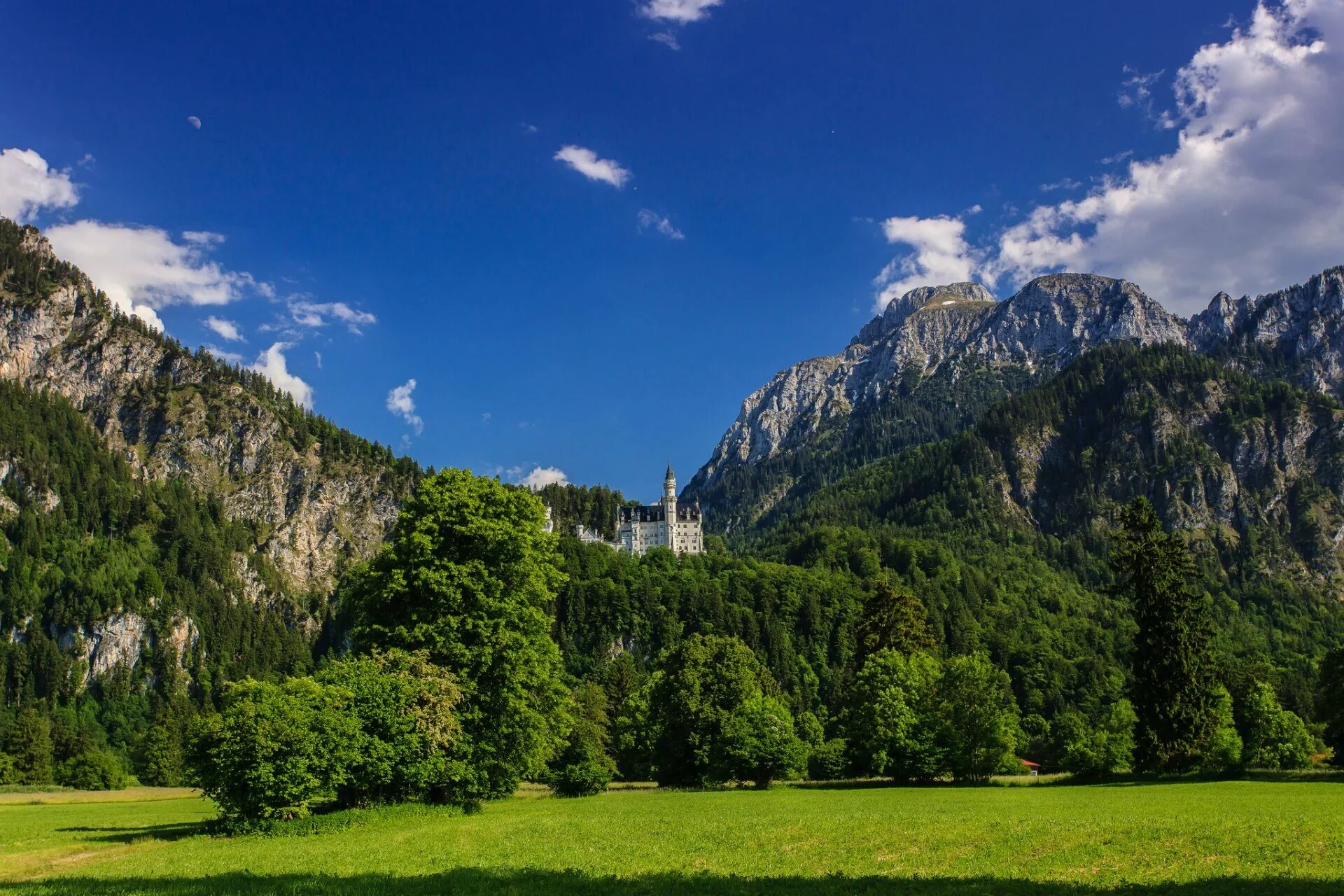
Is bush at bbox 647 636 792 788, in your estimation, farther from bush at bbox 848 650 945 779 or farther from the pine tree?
the pine tree

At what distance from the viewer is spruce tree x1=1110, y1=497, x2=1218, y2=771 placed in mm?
50312

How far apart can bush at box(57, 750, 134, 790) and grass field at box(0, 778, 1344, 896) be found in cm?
7734

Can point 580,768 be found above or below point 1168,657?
below

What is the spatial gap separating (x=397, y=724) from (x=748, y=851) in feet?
51.5

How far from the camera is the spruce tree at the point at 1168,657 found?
5031 cm

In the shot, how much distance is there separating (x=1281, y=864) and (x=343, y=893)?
1947 centimetres

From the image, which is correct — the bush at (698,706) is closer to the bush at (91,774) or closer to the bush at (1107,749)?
the bush at (1107,749)

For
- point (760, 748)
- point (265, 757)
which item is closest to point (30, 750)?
point (760, 748)

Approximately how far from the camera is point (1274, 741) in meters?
62.3

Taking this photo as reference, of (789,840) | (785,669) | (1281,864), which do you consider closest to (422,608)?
(789,840)

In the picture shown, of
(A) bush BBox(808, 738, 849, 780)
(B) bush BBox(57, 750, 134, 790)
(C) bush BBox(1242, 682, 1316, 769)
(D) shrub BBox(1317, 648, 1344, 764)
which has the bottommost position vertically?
(B) bush BBox(57, 750, 134, 790)

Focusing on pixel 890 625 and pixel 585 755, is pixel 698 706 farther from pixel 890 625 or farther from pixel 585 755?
pixel 890 625

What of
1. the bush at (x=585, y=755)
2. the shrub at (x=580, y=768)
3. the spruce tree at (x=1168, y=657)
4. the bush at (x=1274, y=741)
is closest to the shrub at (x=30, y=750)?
the bush at (x=585, y=755)

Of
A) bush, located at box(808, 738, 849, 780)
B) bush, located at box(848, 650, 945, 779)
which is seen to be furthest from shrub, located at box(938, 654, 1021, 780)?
bush, located at box(808, 738, 849, 780)
